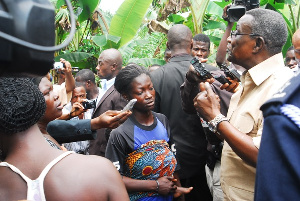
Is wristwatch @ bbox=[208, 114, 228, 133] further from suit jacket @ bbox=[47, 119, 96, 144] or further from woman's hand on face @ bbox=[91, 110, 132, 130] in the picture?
suit jacket @ bbox=[47, 119, 96, 144]

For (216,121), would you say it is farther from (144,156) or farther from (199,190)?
(199,190)

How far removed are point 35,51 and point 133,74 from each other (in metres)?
2.18

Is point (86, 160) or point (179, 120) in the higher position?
point (86, 160)

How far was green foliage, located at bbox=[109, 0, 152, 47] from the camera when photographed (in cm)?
713

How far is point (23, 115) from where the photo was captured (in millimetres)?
1491

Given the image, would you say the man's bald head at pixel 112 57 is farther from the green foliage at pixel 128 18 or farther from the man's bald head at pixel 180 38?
the green foliage at pixel 128 18

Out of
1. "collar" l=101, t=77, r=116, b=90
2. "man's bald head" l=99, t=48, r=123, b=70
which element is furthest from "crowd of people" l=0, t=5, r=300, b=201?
"man's bald head" l=99, t=48, r=123, b=70

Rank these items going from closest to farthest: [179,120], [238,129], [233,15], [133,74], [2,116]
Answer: [2,116] → [238,129] → [133,74] → [179,120] → [233,15]

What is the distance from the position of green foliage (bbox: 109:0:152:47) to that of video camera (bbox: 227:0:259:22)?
3498mm

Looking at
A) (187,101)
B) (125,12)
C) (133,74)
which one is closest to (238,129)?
(187,101)

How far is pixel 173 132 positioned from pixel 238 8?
143cm

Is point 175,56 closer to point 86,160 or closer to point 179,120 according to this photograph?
point 179,120

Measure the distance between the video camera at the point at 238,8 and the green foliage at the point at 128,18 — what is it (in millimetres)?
3498

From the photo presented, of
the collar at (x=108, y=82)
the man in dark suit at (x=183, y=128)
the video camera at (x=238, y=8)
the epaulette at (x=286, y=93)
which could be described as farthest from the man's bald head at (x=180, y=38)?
the epaulette at (x=286, y=93)
